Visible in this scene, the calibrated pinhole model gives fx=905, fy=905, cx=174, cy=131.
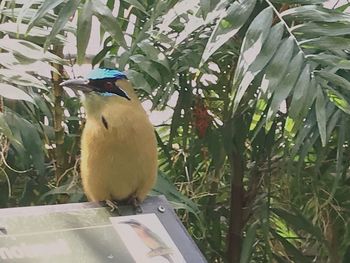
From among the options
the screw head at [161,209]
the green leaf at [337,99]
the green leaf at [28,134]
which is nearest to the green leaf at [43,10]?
the green leaf at [28,134]

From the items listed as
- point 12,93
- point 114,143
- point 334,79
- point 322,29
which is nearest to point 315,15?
point 322,29

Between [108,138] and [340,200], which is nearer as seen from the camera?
[108,138]

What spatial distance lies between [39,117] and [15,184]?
0.15 meters

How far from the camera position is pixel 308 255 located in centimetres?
219

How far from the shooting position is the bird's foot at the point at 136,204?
51.9 inches

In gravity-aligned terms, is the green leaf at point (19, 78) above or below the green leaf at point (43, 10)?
below

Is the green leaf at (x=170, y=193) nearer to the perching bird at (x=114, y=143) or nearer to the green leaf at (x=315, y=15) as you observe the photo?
the perching bird at (x=114, y=143)

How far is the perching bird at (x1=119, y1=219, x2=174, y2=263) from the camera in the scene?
3.87 feet

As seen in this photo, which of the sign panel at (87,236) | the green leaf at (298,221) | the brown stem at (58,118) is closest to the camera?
the sign panel at (87,236)

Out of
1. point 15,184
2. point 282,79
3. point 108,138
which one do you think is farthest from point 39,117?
point 282,79

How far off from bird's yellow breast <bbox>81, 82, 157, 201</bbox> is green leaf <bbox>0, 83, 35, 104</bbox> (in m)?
0.10

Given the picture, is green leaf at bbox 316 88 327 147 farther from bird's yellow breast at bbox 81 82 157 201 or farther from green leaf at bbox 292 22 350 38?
bird's yellow breast at bbox 81 82 157 201

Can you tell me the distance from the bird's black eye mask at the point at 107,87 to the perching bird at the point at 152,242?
0.88 ft

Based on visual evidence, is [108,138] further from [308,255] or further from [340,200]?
[308,255]
